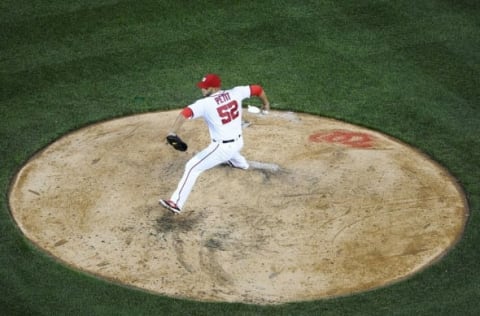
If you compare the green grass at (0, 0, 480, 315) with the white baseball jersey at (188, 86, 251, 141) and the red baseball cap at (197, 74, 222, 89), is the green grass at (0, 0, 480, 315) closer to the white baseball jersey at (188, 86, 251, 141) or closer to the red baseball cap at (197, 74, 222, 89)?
the white baseball jersey at (188, 86, 251, 141)

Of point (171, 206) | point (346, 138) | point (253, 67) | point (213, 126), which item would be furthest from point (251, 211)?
point (253, 67)

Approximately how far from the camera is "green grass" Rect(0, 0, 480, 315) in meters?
13.0

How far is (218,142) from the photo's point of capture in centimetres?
1159

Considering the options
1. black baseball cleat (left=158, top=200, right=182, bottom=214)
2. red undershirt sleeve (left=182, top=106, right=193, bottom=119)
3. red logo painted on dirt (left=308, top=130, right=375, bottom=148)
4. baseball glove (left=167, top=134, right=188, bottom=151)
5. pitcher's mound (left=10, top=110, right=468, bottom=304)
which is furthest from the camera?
red logo painted on dirt (left=308, top=130, right=375, bottom=148)

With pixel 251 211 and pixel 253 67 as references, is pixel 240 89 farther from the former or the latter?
pixel 253 67

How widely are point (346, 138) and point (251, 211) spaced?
2.43m

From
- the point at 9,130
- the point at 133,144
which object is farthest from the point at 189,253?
the point at 9,130

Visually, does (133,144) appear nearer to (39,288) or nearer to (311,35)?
(39,288)

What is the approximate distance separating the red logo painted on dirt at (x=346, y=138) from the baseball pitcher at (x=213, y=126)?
1.86 metres

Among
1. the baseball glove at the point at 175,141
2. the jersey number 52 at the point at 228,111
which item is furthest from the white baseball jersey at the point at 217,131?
the baseball glove at the point at 175,141

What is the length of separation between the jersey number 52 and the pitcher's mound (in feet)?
3.31

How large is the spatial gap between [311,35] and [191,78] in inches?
97.8

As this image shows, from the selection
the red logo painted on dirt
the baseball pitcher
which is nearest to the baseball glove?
the baseball pitcher

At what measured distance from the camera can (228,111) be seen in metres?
11.4
